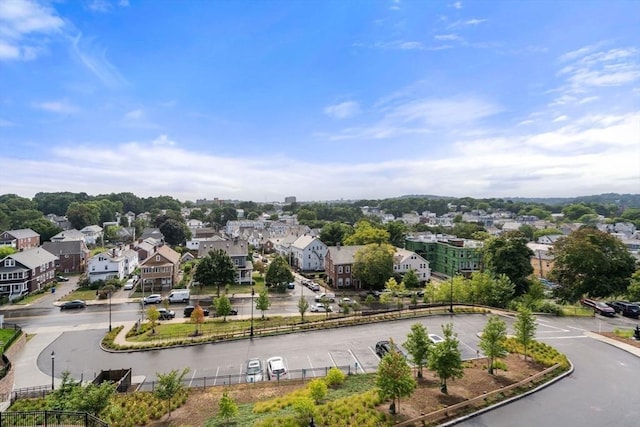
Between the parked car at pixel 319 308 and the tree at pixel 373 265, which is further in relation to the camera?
the tree at pixel 373 265

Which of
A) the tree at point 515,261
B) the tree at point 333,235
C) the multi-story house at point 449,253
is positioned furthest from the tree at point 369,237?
the tree at point 515,261

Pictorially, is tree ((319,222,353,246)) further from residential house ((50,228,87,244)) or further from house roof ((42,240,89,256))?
residential house ((50,228,87,244))

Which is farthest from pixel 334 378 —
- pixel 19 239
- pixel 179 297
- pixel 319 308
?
pixel 19 239

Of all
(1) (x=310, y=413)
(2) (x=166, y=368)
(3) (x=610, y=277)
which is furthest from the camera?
(3) (x=610, y=277)

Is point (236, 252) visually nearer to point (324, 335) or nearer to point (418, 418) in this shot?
point (324, 335)

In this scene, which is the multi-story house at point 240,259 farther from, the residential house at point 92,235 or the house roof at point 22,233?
the residential house at point 92,235

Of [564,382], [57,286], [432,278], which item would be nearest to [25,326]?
[57,286]
